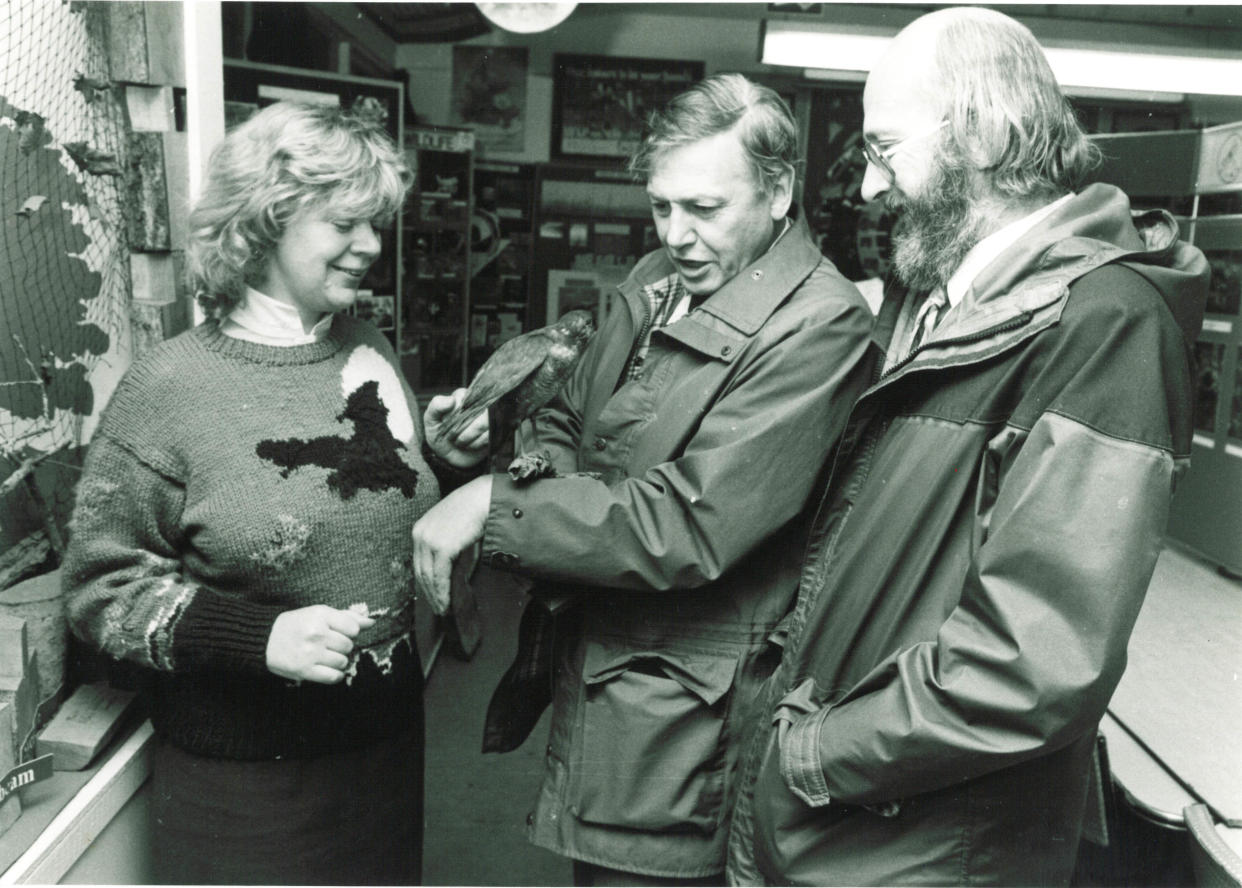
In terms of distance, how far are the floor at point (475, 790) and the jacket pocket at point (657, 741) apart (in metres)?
1.59

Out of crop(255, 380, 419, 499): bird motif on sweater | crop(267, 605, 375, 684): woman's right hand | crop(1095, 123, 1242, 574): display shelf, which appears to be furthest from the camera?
crop(1095, 123, 1242, 574): display shelf

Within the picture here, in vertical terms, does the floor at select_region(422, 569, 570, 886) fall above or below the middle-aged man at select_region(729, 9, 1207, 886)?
below

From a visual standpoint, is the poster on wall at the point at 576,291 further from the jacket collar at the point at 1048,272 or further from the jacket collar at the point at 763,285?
the jacket collar at the point at 1048,272

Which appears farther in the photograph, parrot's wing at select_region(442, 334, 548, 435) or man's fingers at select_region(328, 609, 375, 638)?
parrot's wing at select_region(442, 334, 548, 435)

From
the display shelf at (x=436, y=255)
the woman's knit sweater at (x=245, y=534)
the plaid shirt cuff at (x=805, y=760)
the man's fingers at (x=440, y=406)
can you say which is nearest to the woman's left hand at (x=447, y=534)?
the woman's knit sweater at (x=245, y=534)

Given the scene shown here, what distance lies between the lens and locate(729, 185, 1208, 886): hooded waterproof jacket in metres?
1.15

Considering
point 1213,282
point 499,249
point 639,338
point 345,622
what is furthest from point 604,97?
point 345,622

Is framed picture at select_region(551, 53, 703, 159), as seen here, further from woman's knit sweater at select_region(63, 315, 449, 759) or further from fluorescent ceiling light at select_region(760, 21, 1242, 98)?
woman's knit sweater at select_region(63, 315, 449, 759)

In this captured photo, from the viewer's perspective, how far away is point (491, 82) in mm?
4836

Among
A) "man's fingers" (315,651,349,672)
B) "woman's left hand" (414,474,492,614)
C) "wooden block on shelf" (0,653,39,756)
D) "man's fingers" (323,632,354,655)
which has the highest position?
"woman's left hand" (414,474,492,614)

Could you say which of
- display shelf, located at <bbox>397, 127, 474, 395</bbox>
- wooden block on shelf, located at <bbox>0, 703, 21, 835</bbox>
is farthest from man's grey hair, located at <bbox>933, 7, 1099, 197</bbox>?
display shelf, located at <bbox>397, 127, 474, 395</bbox>

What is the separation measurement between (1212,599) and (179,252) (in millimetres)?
2780

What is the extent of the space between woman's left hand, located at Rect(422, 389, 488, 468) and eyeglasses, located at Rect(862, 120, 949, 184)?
0.76m

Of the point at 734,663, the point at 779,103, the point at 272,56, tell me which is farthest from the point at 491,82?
the point at 734,663
